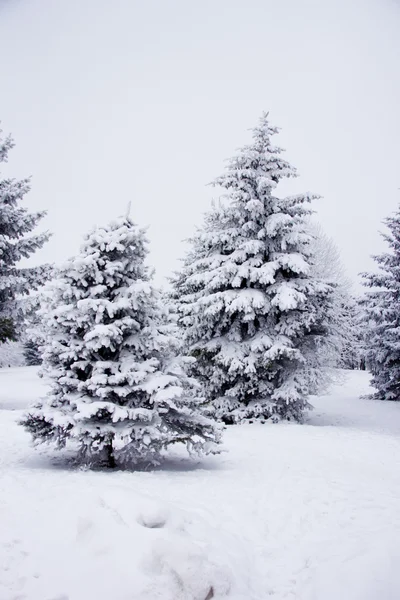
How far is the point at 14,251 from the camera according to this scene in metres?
16.9

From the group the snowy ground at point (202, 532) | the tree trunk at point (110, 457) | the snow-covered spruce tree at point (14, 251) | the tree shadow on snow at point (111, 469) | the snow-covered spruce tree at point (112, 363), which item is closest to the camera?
the snowy ground at point (202, 532)

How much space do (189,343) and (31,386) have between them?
1612 centimetres

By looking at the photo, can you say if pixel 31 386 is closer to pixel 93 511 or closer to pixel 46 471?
pixel 46 471

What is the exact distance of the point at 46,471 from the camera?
26.6 feet

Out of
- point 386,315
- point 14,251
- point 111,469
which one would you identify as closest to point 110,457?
point 111,469

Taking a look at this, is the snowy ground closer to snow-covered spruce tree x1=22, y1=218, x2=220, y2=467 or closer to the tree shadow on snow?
the tree shadow on snow

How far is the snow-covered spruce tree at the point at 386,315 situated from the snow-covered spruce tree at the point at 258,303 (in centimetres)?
566

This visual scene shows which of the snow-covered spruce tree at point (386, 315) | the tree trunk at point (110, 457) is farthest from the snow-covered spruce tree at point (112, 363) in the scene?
the snow-covered spruce tree at point (386, 315)

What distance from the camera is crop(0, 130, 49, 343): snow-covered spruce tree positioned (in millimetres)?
16078

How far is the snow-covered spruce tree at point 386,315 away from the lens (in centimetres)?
1928

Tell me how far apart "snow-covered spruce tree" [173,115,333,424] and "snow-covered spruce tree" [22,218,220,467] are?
17.6ft

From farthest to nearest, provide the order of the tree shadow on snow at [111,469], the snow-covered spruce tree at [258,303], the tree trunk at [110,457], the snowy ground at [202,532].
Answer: the snow-covered spruce tree at [258,303] < the tree trunk at [110,457] < the tree shadow on snow at [111,469] < the snowy ground at [202,532]

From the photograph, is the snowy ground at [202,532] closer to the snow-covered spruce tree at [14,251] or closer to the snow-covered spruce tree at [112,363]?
the snow-covered spruce tree at [112,363]

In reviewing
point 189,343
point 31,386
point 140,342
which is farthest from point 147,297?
point 31,386
